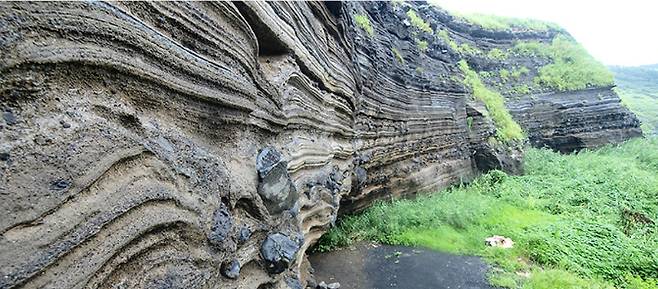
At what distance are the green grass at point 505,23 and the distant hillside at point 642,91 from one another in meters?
11.3

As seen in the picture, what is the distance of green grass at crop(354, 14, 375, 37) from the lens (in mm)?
10923

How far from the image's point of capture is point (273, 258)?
3.90 meters

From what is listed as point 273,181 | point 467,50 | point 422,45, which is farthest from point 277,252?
point 467,50

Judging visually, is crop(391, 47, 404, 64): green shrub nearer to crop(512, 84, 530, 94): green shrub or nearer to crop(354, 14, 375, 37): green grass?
crop(354, 14, 375, 37): green grass

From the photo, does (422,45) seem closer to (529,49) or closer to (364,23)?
(364,23)

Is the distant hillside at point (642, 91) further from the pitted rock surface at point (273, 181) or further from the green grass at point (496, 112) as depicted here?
the pitted rock surface at point (273, 181)

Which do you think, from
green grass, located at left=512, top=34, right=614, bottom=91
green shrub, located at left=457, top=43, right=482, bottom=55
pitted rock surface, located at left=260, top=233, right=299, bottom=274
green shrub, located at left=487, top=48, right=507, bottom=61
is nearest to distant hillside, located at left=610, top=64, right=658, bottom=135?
green grass, located at left=512, top=34, right=614, bottom=91

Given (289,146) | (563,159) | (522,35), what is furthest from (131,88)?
(522,35)

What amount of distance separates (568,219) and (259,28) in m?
10.6

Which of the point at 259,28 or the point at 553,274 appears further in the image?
the point at 553,274

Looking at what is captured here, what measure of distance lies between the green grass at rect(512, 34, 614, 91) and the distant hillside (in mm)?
11195

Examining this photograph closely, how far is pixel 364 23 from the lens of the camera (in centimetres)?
1121

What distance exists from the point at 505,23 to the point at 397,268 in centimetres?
2670

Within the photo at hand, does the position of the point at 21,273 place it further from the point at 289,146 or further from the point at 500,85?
the point at 500,85
